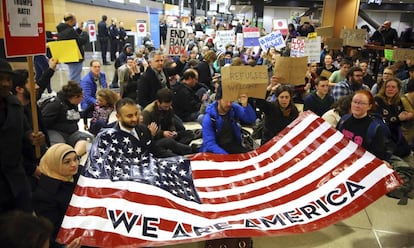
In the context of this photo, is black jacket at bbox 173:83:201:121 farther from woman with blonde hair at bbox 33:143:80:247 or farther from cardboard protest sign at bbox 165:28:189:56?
woman with blonde hair at bbox 33:143:80:247

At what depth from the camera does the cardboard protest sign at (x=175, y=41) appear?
708cm

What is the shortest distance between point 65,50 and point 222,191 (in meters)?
3.79

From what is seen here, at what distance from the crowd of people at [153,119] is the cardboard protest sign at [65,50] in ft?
1.42

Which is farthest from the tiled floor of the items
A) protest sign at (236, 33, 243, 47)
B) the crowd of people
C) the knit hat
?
protest sign at (236, 33, 243, 47)

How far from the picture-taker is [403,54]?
8.62 m

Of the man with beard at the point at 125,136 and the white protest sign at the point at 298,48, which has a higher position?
the white protest sign at the point at 298,48

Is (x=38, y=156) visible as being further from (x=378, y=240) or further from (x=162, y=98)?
(x=378, y=240)

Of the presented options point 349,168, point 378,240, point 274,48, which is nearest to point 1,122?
point 349,168

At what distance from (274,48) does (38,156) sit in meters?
7.60

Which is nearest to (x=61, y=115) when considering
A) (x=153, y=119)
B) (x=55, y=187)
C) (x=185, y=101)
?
(x=153, y=119)

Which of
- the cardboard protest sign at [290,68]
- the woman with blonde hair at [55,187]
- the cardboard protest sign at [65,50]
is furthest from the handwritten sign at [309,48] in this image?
the woman with blonde hair at [55,187]

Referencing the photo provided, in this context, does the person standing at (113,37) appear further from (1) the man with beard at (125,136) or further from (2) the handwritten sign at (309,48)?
(1) the man with beard at (125,136)

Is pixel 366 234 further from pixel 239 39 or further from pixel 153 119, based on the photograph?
pixel 239 39

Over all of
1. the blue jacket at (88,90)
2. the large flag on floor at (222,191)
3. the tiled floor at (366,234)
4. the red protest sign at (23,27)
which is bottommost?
the tiled floor at (366,234)
